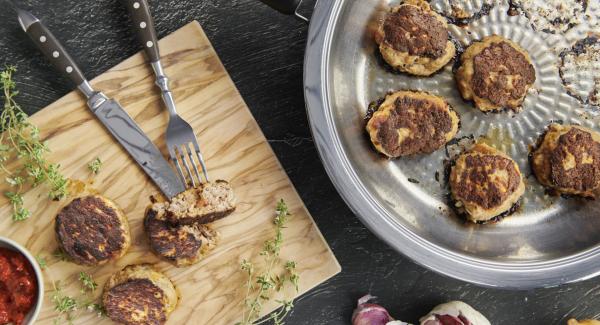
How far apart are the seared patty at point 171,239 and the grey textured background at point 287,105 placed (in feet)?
→ 1.87

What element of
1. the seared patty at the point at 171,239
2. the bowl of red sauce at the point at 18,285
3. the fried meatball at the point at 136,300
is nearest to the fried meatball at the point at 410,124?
the seared patty at the point at 171,239

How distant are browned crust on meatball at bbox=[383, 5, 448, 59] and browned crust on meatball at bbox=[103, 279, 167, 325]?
4.82ft

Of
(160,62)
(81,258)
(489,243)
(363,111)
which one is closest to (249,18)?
(160,62)

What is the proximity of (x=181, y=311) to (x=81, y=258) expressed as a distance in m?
0.49

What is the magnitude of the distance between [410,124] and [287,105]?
1.95 feet

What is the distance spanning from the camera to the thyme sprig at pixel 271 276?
255cm

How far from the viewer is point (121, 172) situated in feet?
8.50

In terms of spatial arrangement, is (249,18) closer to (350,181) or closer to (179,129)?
(179,129)

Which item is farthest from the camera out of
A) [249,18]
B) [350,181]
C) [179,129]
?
[249,18]

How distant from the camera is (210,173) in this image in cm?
262

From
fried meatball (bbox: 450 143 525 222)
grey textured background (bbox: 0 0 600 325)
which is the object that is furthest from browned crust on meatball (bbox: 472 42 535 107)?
grey textured background (bbox: 0 0 600 325)

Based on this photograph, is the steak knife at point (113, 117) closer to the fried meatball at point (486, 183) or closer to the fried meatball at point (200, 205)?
the fried meatball at point (200, 205)

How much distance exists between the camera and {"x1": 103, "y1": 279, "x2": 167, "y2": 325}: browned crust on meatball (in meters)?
2.47

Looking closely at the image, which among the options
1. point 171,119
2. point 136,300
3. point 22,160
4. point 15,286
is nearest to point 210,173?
point 171,119
